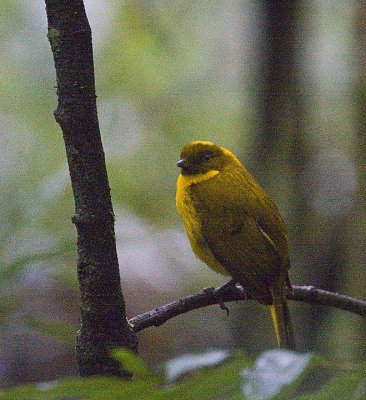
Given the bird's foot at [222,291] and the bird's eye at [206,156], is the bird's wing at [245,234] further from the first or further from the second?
the bird's eye at [206,156]

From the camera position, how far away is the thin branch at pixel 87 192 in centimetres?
152

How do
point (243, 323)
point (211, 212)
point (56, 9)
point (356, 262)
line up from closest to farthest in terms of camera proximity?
point (56, 9), point (211, 212), point (243, 323), point (356, 262)

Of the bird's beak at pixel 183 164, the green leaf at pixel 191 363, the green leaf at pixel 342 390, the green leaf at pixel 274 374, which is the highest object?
the green leaf at pixel 274 374

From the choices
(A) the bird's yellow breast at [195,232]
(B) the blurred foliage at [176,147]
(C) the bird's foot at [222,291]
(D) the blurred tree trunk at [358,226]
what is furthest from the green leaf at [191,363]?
(D) the blurred tree trunk at [358,226]

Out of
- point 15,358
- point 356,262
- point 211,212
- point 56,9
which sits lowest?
point 15,358

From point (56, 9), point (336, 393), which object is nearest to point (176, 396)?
point (336, 393)

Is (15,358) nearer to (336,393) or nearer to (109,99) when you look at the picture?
(109,99)

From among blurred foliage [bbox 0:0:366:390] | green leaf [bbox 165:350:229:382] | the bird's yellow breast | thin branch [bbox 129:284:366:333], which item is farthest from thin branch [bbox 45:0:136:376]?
blurred foliage [bbox 0:0:366:390]

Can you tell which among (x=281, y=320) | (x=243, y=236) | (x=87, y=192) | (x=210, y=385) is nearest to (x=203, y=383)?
(x=210, y=385)

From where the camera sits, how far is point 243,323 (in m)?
5.02

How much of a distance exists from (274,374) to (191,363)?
12cm

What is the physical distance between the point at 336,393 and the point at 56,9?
0.92m

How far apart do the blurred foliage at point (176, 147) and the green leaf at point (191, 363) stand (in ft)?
11.3

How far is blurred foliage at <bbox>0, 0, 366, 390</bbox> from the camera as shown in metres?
5.15
